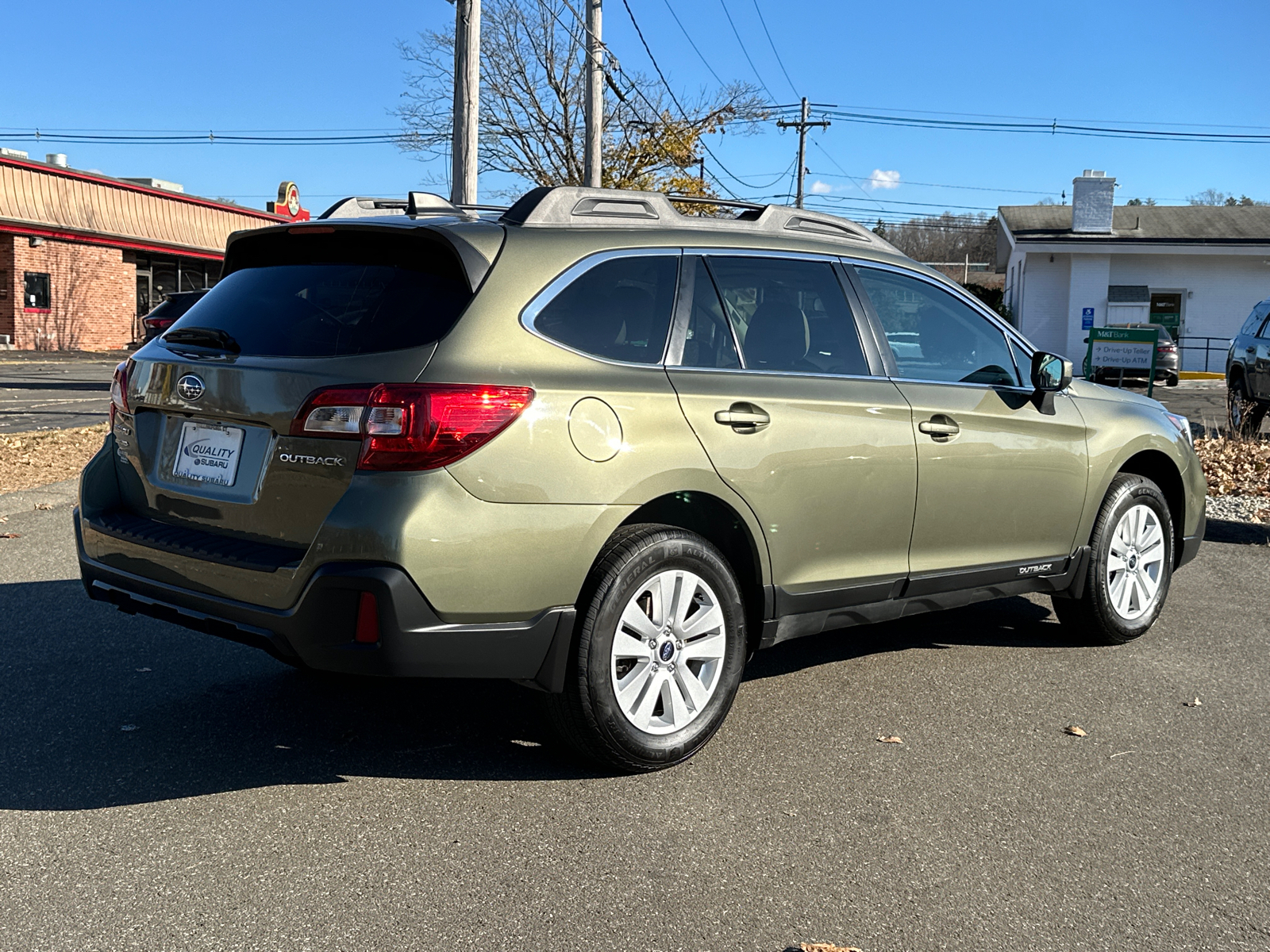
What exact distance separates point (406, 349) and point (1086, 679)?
3404 millimetres

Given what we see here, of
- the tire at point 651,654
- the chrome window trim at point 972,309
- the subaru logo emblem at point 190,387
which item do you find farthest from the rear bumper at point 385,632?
the chrome window trim at point 972,309

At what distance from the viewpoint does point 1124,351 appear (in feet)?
63.5

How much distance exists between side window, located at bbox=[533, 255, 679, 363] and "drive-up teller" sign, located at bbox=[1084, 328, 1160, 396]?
16617 mm

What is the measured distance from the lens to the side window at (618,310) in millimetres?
3943

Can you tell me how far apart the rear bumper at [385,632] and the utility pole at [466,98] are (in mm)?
8929

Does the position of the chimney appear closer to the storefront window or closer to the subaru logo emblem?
the storefront window

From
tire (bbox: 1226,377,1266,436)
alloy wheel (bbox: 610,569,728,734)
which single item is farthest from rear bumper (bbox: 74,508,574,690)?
tire (bbox: 1226,377,1266,436)

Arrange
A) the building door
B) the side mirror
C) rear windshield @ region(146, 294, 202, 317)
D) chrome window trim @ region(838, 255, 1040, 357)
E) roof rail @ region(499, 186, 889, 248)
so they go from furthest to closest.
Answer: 1. the building door
2. rear windshield @ region(146, 294, 202, 317)
3. the side mirror
4. chrome window trim @ region(838, 255, 1040, 357)
5. roof rail @ region(499, 186, 889, 248)

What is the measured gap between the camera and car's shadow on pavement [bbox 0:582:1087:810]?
3979 mm

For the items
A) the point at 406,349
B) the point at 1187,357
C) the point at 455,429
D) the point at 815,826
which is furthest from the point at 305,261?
the point at 1187,357

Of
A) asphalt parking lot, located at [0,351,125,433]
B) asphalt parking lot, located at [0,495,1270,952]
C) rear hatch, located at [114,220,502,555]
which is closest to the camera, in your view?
asphalt parking lot, located at [0,495,1270,952]

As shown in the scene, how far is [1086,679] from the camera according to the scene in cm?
536

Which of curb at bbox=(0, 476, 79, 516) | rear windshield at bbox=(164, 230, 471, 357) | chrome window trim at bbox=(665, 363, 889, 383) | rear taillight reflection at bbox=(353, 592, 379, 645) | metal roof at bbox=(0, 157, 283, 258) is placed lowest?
curb at bbox=(0, 476, 79, 516)

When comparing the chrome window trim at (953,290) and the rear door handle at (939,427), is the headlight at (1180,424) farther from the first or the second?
the rear door handle at (939,427)
